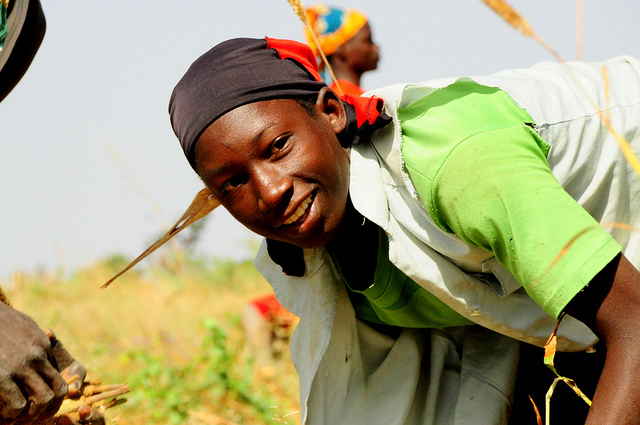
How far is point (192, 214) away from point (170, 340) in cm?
243

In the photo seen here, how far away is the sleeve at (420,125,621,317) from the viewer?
4.67ft

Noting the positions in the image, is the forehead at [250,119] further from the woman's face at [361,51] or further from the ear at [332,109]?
the woman's face at [361,51]

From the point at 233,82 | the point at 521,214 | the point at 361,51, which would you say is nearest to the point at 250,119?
the point at 233,82

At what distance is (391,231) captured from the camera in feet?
6.02

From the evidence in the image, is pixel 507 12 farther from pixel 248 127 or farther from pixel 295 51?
pixel 295 51

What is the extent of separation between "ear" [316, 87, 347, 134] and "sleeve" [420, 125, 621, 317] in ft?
1.45

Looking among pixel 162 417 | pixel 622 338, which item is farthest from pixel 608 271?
pixel 162 417

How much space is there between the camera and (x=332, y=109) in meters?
2.04

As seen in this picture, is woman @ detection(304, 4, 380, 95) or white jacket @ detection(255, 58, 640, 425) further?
woman @ detection(304, 4, 380, 95)

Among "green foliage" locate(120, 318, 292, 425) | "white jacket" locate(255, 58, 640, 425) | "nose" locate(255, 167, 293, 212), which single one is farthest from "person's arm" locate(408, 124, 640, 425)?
"green foliage" locate(120, 318, 292, 425)

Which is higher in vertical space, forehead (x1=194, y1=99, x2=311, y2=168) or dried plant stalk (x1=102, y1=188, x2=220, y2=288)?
forehead (x1=194, y1=99, x2=311, y2=168)

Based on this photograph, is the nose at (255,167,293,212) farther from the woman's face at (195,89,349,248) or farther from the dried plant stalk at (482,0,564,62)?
the dried plant stalk at (482,0,564,62)

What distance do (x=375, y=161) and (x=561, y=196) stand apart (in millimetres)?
574

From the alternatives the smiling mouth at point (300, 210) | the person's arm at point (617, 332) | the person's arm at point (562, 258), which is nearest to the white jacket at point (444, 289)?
the smiling mouth at point (300, 210)
